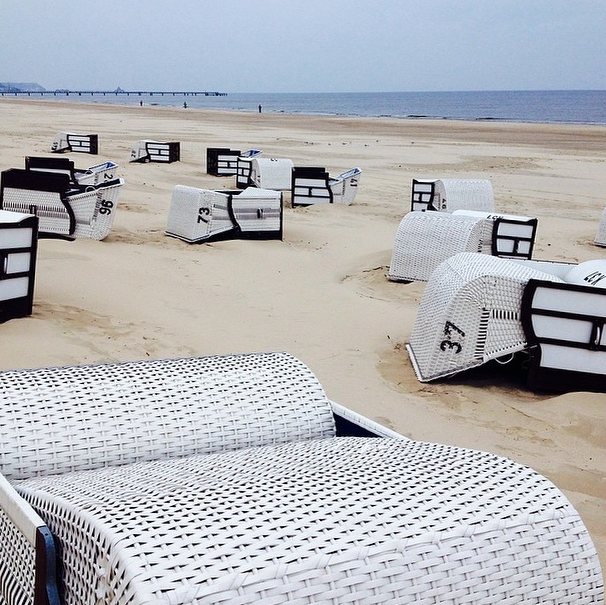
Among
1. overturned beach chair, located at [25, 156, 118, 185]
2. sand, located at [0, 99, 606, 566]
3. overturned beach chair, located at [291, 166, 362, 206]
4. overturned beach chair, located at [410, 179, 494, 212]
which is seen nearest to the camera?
sand, located at [0, 99, 606, 566]

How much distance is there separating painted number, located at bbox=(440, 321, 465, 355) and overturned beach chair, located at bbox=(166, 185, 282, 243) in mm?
5844

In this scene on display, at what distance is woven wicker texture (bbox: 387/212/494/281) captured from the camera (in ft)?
30.4

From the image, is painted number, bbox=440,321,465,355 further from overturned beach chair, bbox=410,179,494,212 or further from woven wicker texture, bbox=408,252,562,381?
overturned beach chair, bbox=410,179,494,212

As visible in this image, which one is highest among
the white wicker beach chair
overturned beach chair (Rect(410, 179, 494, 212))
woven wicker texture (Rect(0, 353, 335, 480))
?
woven wicker texture (Rect(0, 353, 335, 480))

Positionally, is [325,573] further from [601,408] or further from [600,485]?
[601,408]

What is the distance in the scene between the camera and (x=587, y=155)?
30.9 m

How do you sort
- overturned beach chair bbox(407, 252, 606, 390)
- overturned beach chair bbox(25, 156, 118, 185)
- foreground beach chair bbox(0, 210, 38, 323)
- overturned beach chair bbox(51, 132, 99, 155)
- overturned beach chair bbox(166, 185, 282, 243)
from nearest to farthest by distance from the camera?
1. overturned beach chair bbox(407, 252, 606, 390)
2. foreground beach chair bbox(0, 210, 38, 323)
3. overturned beach chair bbox(166, 185, 282, 243)
4. overturned beach chair bbox(25, 156, 118, 185)
5. overturned beach chair bbox(51, 132, 99, 155)

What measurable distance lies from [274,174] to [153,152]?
7.54 metres

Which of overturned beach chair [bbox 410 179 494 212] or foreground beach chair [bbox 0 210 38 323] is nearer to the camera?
foreground beach chair [bbox 0 210 38 323]

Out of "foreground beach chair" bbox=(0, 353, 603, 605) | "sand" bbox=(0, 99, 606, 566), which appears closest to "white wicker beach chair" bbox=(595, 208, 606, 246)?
"sand" bbox=(0, 99, 606, 566)

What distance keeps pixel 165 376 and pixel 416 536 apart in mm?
1343

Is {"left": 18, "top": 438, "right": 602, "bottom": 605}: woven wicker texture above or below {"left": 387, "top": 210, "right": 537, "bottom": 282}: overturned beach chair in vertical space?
above

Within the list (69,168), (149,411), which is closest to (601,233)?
(69,168)

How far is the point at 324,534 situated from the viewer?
6.73ft
